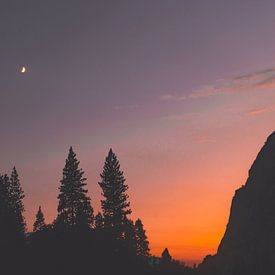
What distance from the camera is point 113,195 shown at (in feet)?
239

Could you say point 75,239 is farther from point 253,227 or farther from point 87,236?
point 253,227

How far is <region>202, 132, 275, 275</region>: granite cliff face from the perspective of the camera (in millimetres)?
101762

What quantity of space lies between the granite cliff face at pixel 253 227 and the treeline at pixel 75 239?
24.4m

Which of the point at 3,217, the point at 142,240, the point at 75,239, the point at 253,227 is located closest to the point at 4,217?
the point at 3,217

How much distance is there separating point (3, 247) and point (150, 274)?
16.3m

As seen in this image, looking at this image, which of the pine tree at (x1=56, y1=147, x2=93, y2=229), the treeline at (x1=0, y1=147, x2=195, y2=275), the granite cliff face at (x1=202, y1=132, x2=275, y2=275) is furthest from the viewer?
the granite cliff face at (x1=202, y1=132, x2=275, y2=275)

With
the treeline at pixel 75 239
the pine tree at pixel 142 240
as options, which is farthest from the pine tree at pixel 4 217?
the pine tree at pixel 142 240

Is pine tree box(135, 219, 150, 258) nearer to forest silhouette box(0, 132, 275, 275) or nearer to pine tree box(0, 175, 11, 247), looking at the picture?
forest silhouette box(0, 132, 275, 275)

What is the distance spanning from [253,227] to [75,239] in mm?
79301

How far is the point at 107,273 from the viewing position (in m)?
50.6

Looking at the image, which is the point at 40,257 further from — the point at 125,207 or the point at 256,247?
the point at 256,247

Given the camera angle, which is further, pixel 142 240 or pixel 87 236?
pixel 142 240

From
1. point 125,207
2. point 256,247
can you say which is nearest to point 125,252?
point 125,207

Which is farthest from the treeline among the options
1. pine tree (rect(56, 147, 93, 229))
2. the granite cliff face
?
the granite cliff face
